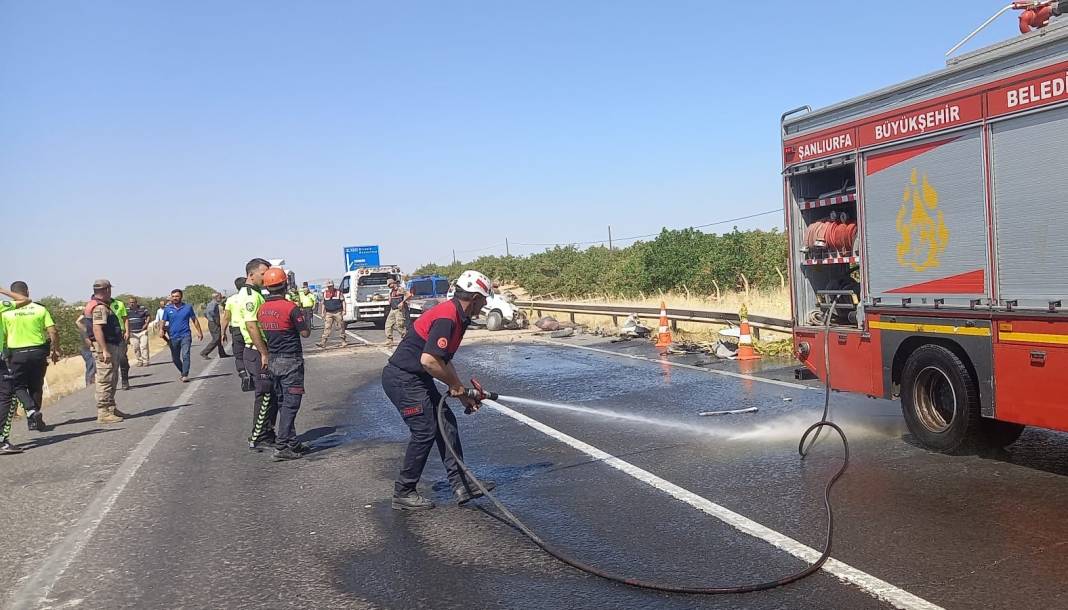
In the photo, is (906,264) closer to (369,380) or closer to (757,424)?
(757,424)

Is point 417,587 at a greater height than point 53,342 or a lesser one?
lesser

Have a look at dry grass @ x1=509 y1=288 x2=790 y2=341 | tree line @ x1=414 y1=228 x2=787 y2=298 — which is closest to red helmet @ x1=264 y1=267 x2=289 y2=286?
dry grass @ x1=509 y1=288 x2=790 y2=341

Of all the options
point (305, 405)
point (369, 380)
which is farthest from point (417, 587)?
point (369, 380)

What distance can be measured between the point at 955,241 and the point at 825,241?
186 centimetres

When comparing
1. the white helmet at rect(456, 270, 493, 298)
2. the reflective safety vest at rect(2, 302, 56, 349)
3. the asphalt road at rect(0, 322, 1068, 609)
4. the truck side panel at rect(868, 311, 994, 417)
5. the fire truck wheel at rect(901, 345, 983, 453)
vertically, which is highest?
the white helmet at rect(456, 270, 493, 298)

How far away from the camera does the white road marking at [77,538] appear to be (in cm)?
478

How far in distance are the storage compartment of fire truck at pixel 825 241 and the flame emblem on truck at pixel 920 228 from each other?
0.61 m

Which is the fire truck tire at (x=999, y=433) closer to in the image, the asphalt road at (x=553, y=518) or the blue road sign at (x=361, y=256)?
the asphalt road at (x=553, y=518)

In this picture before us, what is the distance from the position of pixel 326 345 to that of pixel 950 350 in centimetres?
1979

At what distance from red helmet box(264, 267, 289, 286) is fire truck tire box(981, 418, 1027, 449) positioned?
6.31 m

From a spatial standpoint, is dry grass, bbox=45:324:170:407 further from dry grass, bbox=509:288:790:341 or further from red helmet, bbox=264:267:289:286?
dry grass, bbox=509:288:790:341

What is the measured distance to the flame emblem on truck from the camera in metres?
7.00

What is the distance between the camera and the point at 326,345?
24.3 meters

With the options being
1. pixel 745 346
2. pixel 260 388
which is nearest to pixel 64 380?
pixel 260 388
